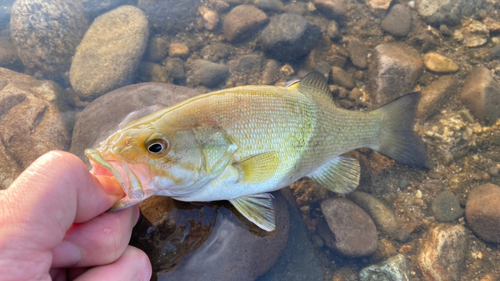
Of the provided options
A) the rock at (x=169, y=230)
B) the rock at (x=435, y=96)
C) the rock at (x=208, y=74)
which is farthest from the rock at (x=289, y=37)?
the rock at (x=169, y=230)

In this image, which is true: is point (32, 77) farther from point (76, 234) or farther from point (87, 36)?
point (76, 234)

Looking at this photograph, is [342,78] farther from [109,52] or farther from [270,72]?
[109,52]

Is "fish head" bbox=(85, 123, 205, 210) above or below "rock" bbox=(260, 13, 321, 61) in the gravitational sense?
above

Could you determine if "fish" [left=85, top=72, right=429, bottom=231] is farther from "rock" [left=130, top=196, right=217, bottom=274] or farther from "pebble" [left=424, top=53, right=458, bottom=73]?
"pebble" [left=424, top=53, right=458, bottom=73]

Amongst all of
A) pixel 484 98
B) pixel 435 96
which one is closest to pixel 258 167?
pixel 435 96

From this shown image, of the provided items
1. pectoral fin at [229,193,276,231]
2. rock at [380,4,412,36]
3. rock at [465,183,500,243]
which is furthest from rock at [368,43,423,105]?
pectoral fin at [229,193,276,231]

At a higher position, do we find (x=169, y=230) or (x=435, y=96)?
(x=169, y=230)

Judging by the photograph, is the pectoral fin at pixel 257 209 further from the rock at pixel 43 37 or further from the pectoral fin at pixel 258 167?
the rock at pixel 43 37
